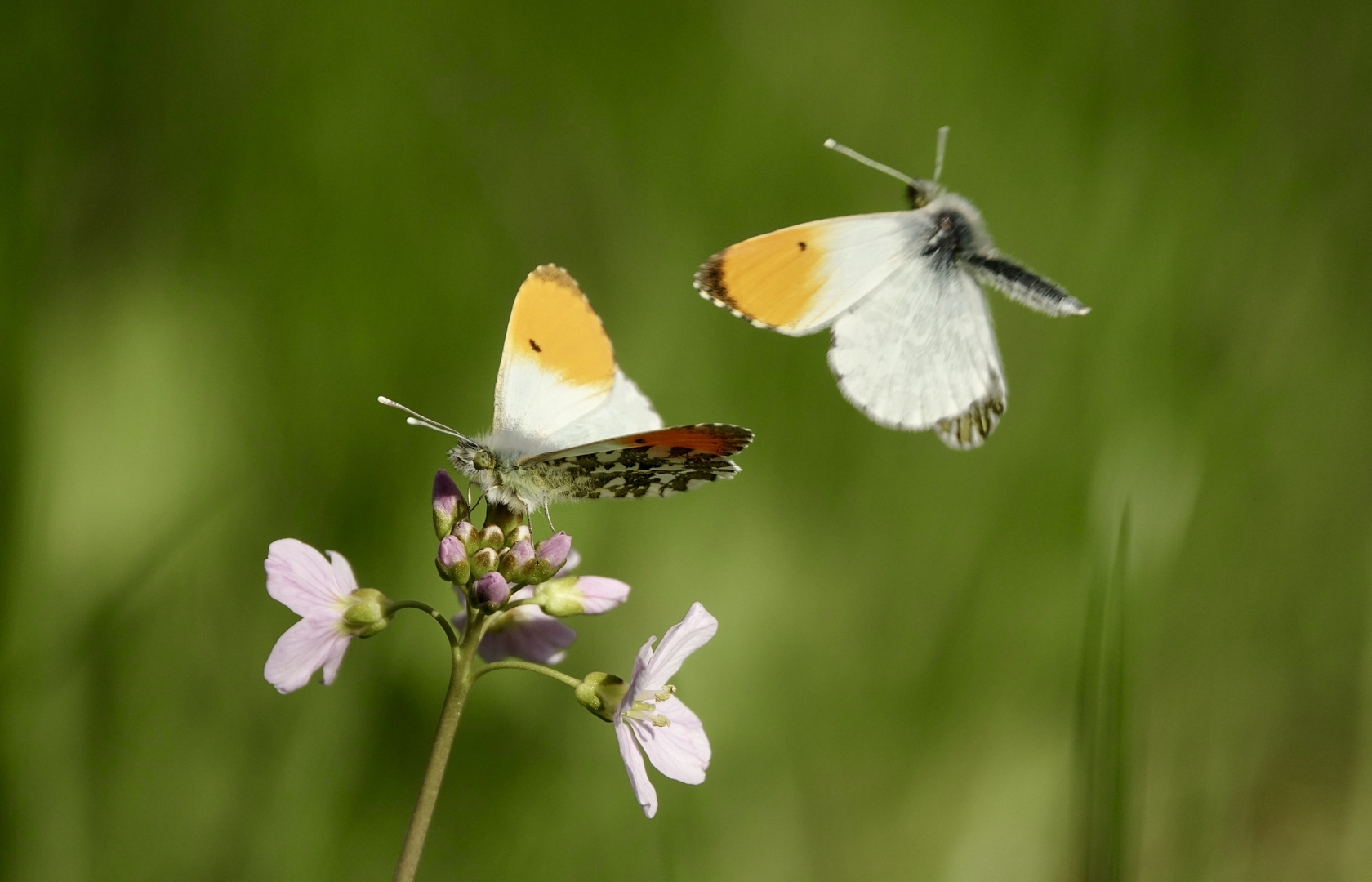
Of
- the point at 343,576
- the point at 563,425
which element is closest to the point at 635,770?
the point at 343,576

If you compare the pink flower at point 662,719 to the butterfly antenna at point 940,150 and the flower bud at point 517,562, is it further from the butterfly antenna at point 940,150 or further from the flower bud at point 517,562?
the butterfly antenna at point 940,150

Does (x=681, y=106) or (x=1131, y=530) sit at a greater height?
(x=681, y=106)

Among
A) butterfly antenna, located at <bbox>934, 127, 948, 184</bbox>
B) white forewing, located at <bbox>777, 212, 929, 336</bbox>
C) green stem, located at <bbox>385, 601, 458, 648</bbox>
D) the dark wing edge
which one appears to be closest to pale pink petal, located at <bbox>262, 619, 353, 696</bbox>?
green stem, located at <bbox>385, 601, 458, 648</bbox>

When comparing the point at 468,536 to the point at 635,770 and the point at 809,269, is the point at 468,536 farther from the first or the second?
the point at 809,269

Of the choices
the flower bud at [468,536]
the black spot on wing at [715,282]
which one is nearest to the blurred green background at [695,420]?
the black spot on wing at [715,282]

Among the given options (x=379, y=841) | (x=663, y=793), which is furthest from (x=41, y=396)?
(x=663, y=793)

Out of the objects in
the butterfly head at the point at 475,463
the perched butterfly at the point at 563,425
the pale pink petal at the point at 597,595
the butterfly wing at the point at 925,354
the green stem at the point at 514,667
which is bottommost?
the green stem at the point at 514,667

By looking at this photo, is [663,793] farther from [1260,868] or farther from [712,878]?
[1260,868]
